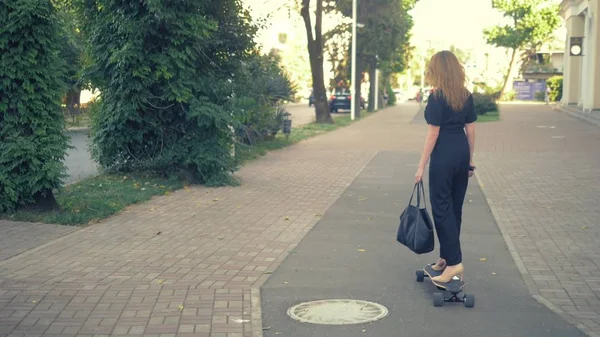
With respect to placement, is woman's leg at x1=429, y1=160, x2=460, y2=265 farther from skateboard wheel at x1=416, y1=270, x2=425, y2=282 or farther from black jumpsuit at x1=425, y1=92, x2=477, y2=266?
skateboard wheel at x1=416, y1=270, x2=425, y2=282

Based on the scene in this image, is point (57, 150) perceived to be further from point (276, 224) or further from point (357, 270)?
point (357, 270)

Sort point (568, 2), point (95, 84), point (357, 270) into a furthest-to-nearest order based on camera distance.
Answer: point (568, 2) < point (95, 84) < point (357, 270)

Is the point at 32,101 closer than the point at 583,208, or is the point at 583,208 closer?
the point at 32,101

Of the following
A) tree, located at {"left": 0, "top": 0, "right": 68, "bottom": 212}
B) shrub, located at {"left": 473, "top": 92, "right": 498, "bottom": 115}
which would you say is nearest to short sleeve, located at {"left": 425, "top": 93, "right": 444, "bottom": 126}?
tree, located at {"left": 0, "top": 0, "right": 68, "bottom": 212}

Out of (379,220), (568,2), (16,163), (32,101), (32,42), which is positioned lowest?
(379,220)

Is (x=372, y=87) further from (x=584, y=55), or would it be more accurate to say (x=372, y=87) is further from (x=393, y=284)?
(x=393, y=284)

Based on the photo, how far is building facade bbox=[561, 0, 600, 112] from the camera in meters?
33.8

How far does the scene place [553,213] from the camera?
1059 cm

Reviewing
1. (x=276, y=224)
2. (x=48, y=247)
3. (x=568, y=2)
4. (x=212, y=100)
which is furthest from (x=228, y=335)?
(x=568, y=2)

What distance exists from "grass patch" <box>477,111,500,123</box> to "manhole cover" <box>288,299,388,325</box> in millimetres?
30180

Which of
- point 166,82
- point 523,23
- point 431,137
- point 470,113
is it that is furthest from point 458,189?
point 523,23

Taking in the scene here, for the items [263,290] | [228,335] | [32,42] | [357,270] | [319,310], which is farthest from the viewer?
[32,42]

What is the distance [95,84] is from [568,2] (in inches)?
1444

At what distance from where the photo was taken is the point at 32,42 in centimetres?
952
